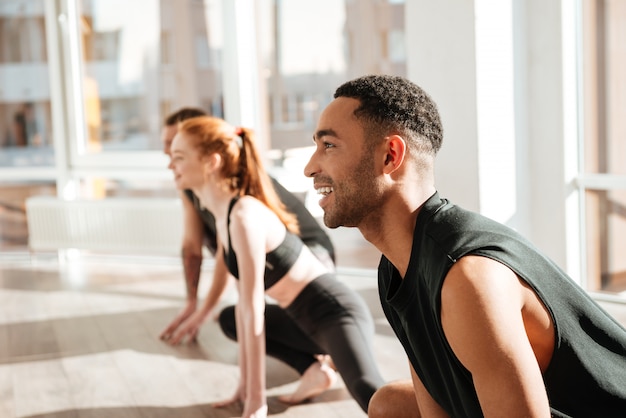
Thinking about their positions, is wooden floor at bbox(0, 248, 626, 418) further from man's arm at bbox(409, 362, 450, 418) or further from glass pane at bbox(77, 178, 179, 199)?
man's arm at bbox(409, 362, 450, 418)

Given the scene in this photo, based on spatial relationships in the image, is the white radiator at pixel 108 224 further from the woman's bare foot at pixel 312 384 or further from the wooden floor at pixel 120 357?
the woman's bare foot at pixel 312 384

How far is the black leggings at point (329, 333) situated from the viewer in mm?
2584

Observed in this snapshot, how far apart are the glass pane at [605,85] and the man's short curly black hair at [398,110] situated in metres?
2.90

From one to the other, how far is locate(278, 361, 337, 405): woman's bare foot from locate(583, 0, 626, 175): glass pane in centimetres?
202

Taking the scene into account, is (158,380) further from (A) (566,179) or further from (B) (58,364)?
(A) (566,179)

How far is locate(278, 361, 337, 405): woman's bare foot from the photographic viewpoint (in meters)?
2.85

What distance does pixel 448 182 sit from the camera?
3736mm

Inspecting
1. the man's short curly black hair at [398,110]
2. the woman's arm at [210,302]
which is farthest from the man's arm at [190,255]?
the man's short curly black hair at [398,110]

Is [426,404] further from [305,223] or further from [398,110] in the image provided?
[305,223]

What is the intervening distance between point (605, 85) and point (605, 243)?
81 cm

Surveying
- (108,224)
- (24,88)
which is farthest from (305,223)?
(24,88)

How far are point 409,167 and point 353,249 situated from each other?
15.0 ft

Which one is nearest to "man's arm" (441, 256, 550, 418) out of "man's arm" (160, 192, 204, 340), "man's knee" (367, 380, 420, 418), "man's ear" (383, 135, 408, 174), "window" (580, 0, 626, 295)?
"man's ear" (383, 135, 408, 174)

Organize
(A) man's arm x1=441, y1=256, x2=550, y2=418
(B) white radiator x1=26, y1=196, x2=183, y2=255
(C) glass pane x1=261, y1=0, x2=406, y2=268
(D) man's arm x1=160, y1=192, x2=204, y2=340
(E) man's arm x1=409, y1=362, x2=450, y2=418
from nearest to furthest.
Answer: (A) man's arm x1=441, y1=256, x2=550, y2=418 < (E) man's arm x1=409, y1=362, x2=450, y2=418 < (D) man's arm x1=160, y1=192, x2=204, y2=340 < (C) glass pane x1=261, y1=0, x2=406, y2=268 < (B) white radiator x1=26, y1=196, x2=183, y2=255
